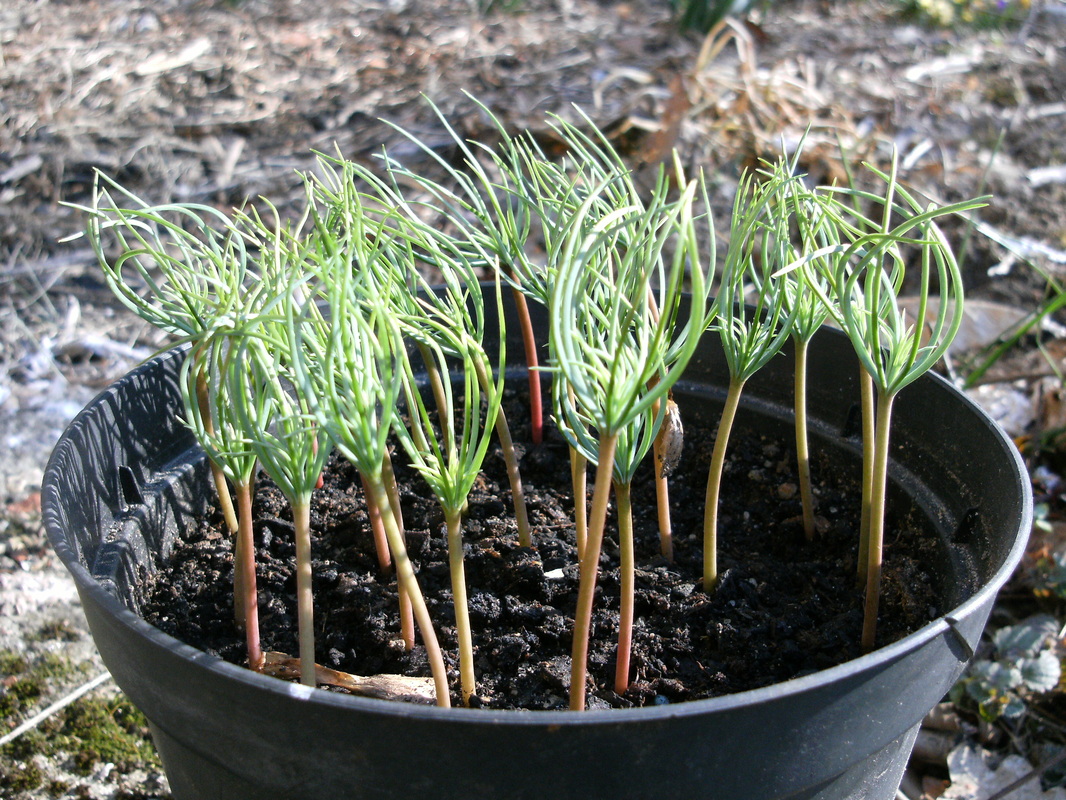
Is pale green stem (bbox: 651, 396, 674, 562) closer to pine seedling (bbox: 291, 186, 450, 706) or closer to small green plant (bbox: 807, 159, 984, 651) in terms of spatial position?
small green plant (bbox: 807, 159, 984, 651)

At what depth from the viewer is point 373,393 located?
622 millimetres

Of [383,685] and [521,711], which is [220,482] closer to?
[383,685]

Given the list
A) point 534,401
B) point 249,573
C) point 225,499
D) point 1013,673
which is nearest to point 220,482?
point 225,499

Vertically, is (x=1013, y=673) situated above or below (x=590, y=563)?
below

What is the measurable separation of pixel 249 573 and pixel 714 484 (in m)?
0.42

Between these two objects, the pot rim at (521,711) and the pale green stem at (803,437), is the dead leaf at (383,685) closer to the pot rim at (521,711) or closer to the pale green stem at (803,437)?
the pot rim at (521,711)

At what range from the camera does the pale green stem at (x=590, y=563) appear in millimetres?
591

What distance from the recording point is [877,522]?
785 millimetres

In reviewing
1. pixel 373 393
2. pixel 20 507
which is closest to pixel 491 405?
pixel 373 393

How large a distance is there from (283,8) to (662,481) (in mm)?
3104

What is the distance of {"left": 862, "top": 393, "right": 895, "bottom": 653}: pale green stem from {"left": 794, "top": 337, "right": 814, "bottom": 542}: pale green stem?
3.9 inches

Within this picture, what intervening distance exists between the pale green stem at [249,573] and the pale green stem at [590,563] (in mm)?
276

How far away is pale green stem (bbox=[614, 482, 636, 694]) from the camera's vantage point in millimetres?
691

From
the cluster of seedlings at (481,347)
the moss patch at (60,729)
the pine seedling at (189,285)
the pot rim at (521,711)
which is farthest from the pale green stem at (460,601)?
the moss patch at (60,729)
